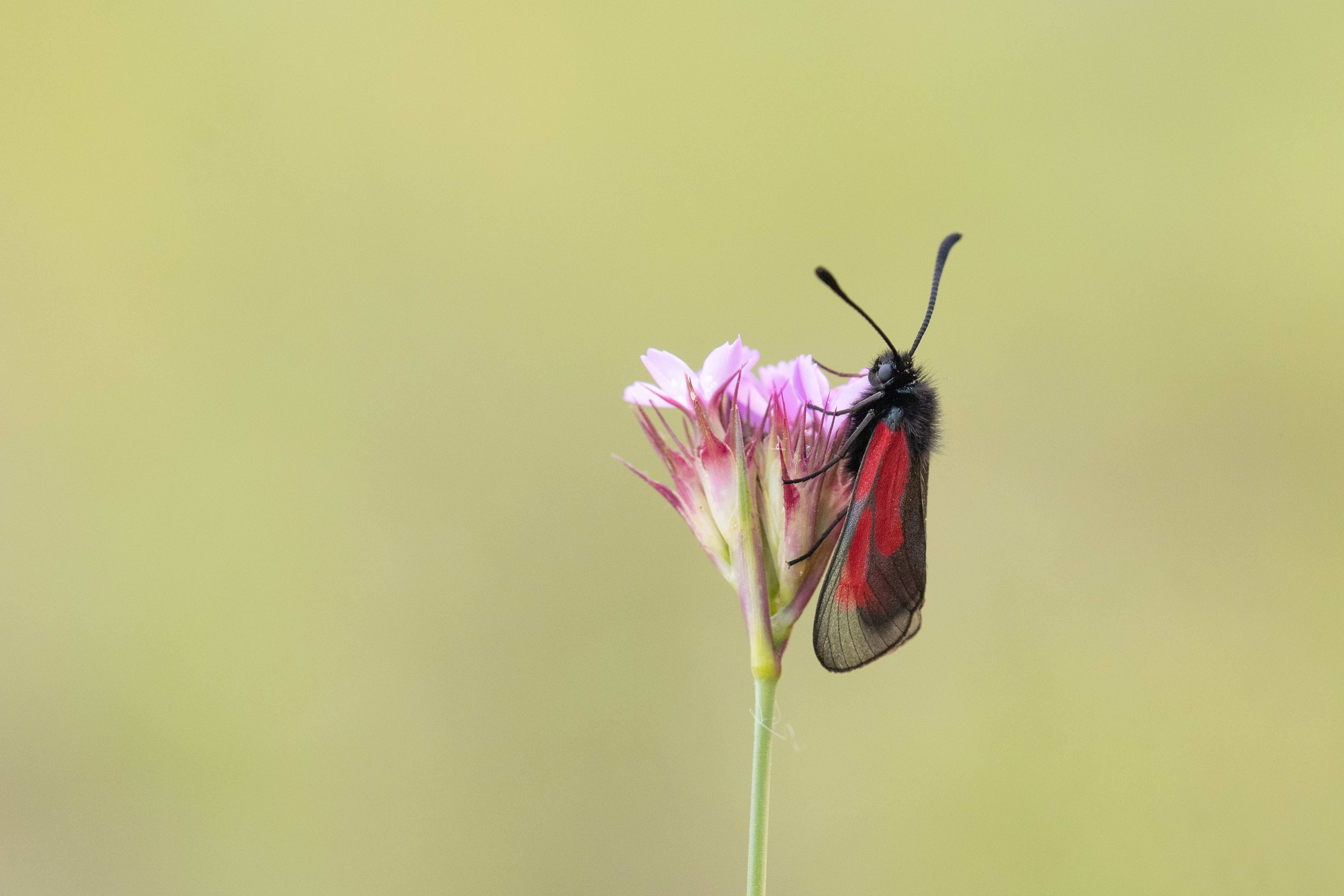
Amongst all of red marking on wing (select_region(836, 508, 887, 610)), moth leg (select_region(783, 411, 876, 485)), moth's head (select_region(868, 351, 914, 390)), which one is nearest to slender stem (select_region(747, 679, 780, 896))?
red marking on wing (select_region(836, 508, 887, 610))

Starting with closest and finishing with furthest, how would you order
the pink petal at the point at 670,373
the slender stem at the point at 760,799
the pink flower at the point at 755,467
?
1. the slender stem at the point at 760,799
2. the pink flower at the point at 755,467
3. the pink petal at the point at 670,373

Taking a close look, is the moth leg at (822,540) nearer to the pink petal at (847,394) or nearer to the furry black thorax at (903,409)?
the furry black thorax at (903,409)

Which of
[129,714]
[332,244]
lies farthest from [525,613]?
[332,244]

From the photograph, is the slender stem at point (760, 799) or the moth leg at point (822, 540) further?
the moth leg at point (822, 540)

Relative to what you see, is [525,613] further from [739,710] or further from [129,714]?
[129,714]

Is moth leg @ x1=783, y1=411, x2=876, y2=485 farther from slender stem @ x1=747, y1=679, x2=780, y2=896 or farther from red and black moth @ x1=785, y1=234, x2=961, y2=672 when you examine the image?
slender stem @ x1=747, y1=679, x2=780, y2=896

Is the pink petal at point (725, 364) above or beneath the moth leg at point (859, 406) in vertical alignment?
above

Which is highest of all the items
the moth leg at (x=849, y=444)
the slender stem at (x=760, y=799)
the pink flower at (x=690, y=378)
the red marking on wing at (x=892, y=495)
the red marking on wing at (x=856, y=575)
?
the pink flower at (x=690, y=378)

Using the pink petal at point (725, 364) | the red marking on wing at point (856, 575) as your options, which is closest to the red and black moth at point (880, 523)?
the red marking on wing at point (856, 575)
